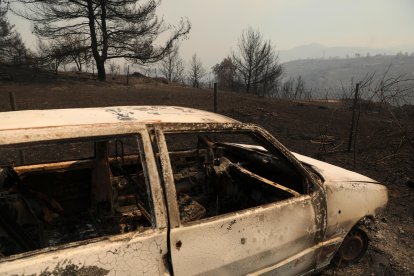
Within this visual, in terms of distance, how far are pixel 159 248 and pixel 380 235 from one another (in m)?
3.54

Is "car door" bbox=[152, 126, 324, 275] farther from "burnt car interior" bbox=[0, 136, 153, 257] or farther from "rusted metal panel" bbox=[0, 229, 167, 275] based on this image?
"burnt car interior" bbox=[0, 136, 153, 257]

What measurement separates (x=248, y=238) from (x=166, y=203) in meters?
0.67

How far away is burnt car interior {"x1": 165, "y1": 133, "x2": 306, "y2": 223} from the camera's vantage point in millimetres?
3062

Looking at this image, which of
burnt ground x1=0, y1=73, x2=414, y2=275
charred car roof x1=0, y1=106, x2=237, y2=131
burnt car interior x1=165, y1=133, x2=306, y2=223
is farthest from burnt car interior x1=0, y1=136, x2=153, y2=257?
burnt ground x1=0, y1=73, x2=414, y2=275

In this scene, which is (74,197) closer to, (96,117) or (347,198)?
(96,117)

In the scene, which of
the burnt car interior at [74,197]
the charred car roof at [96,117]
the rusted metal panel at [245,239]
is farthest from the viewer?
the burnt car interior at [74,197]

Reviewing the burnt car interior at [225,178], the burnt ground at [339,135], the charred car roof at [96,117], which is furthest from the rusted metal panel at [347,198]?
the charred car roof at [96,117]

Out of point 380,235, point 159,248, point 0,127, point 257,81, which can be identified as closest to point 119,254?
point 159,248

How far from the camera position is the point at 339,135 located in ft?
33.4

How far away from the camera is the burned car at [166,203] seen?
6.01 ft

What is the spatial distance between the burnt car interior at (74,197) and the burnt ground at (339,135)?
2.25 metres

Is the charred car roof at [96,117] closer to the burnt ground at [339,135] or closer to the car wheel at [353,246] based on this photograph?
the car wheel at [353,246]

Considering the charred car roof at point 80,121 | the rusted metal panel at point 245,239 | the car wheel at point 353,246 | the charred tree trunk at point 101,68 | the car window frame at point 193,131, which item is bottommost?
the car wheel at point 353,246

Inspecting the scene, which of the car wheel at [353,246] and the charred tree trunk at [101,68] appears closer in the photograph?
the car wheel at [353,246]
